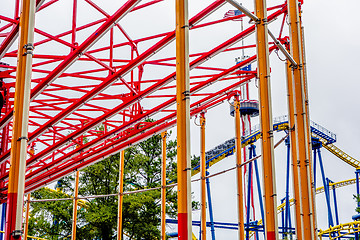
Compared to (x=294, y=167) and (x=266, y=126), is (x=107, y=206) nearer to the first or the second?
(x=294, y=167)

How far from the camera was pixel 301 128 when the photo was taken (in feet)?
35.4

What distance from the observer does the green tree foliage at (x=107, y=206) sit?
87.0ft

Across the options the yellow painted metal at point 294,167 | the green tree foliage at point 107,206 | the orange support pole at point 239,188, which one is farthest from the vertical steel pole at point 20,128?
the green tree foliage at point 107,206

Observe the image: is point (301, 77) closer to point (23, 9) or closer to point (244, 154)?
point (23, 9)

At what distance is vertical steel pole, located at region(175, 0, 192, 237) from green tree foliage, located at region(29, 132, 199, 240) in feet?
61.7

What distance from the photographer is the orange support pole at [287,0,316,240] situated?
10.4 metres

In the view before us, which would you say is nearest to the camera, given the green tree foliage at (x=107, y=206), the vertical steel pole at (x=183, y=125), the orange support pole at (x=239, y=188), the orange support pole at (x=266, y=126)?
the vertical steel pole at (x=183, y=125)

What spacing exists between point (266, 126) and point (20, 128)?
4.08m

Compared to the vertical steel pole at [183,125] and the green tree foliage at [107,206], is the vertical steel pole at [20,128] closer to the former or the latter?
the vertical steel pole at [183,125]

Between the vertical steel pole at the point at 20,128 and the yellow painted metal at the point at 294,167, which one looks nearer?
the vertical steel pole at the point at 20,128

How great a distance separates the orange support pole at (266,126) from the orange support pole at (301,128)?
225cm

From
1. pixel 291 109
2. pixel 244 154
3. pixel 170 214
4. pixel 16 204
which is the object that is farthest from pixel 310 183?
pixel 244 154

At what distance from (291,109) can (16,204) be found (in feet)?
22.2

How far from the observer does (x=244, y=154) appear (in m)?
34.2
